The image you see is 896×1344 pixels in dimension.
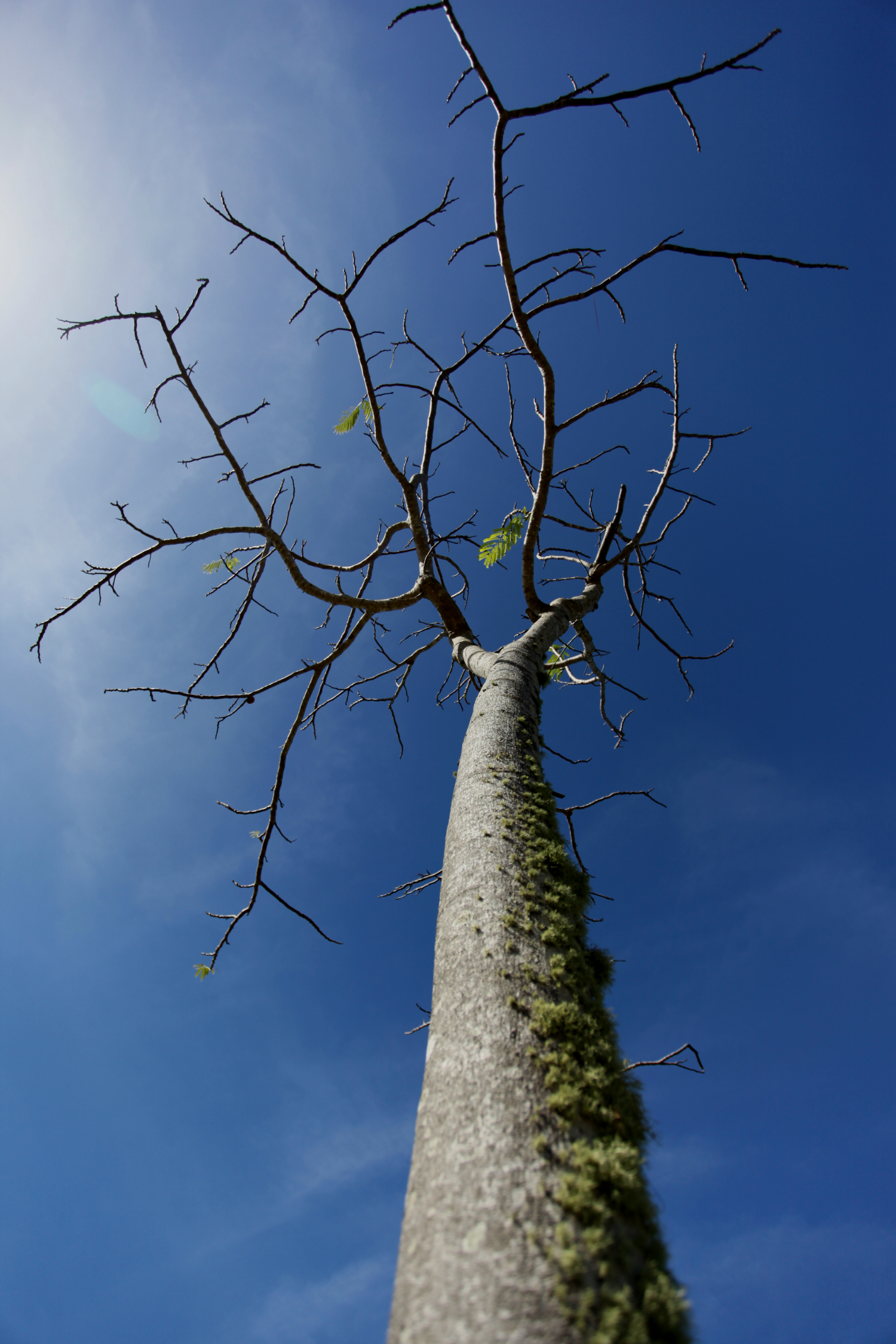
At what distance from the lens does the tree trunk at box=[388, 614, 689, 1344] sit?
880 mm

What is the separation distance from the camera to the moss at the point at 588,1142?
888 mm

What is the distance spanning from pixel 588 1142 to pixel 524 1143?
0.15 m

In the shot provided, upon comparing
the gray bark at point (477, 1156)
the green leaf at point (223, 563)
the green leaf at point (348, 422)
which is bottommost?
the gray bark at point (477, 1156)

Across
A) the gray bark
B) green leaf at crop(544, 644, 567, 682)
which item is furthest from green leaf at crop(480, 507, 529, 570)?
the gray bark

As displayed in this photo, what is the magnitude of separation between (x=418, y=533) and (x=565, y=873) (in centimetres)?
303

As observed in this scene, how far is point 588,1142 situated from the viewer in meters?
1.16

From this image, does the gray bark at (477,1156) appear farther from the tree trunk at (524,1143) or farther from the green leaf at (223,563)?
the green leaf at (223,563)

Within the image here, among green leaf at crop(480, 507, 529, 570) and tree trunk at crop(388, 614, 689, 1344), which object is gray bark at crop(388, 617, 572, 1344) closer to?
tree trunk at crop(388, 614, 689, 1344)

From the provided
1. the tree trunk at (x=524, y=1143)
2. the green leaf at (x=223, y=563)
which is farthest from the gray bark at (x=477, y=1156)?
the green leaf at (x=223, y=563)

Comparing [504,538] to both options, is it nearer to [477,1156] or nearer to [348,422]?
[348,422]

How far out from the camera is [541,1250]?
36.4 inches

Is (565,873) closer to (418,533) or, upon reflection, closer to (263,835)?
(263,835)

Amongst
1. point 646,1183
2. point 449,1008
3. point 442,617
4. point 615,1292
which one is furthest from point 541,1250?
point 442,617

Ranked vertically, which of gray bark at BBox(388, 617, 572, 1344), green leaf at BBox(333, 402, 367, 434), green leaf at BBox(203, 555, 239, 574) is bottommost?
gray bark at BBox(388, 617, 572, 1344)
